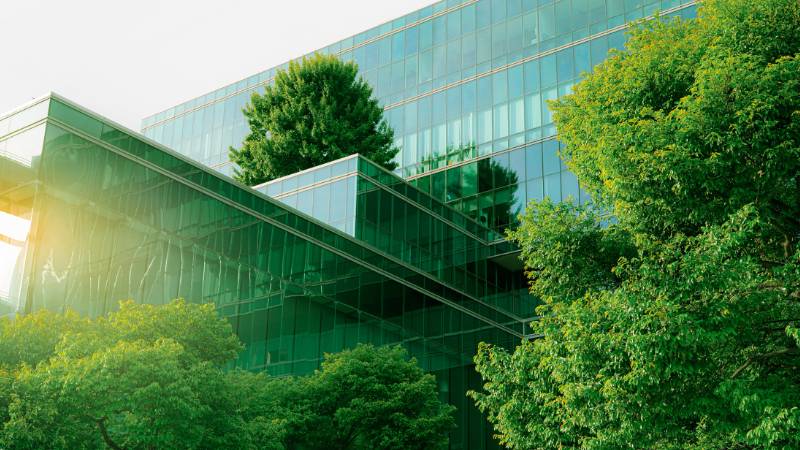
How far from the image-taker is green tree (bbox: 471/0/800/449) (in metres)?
15.6

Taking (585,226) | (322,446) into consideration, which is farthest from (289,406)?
(585,226)

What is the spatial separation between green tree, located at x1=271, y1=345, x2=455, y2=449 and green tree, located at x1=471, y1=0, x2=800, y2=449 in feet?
23.0

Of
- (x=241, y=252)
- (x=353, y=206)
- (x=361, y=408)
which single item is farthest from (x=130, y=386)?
(x=353, y=206)

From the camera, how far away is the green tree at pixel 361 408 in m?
24.7

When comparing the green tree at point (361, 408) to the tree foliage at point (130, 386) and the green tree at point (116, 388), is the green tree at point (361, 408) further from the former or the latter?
the green tree at point (116, 388)

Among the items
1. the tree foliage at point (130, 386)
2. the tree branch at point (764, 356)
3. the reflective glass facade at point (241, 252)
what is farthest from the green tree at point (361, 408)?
the tree branch at point (764, 356)

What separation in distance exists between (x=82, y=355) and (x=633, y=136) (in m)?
11.6

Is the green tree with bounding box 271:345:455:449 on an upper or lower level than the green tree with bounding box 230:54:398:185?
lower

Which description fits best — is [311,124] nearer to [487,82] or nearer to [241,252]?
[487,82]

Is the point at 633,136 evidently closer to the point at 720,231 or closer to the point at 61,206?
the point at 720,231

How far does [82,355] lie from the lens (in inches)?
715

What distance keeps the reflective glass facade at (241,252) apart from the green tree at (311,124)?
25.9 ft

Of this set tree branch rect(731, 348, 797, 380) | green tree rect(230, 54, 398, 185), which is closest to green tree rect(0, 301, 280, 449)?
tree branch rect(731, 348, 797, 380)

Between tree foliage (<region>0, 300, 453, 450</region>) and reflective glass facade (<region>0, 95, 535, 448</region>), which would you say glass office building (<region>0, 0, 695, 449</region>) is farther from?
tree foliage (<region>0, 300, 453, 450</region>)
